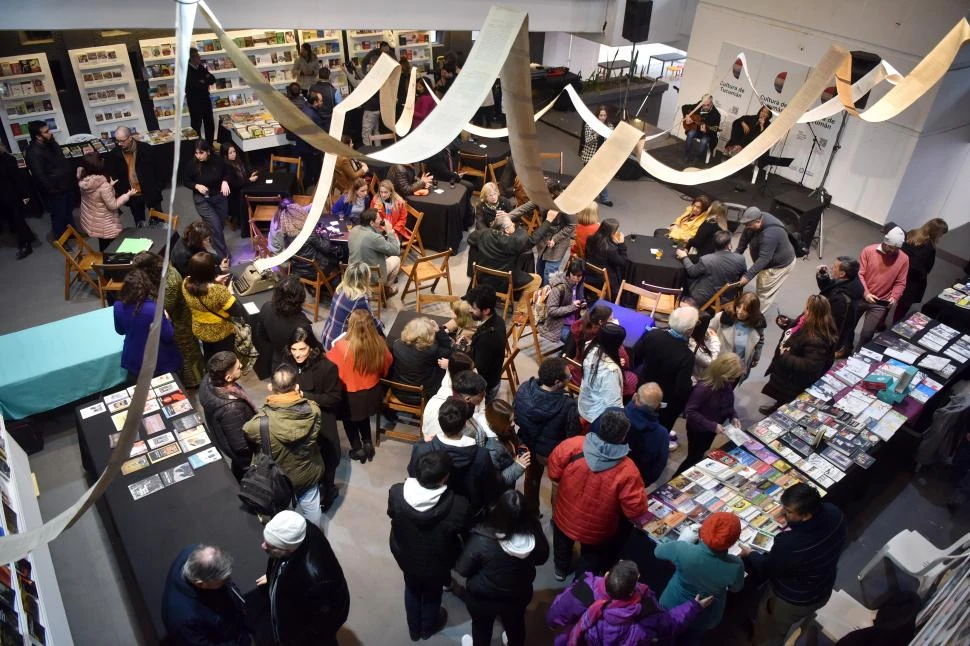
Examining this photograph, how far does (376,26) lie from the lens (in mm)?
5367

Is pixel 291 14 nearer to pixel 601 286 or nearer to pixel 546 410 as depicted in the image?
pixel 601 286

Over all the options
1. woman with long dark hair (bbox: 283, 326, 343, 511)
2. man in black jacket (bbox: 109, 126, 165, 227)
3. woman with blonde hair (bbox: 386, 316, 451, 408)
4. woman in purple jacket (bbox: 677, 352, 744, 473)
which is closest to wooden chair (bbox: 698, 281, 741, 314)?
woman in purple jacket (bbox: 677, 352, 744, 473)

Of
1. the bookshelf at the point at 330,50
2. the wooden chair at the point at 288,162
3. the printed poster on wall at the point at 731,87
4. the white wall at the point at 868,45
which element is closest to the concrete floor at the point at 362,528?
the wooden chair at the point at 288,162

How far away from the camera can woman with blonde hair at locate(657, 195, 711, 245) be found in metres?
6.50

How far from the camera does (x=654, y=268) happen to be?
612 cm

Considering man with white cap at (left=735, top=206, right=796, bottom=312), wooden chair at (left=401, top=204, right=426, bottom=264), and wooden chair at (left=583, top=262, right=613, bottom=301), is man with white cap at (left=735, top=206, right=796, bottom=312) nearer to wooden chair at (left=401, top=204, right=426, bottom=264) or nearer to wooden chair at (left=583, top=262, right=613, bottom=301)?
wooden chair at (left=583, top=262, right=613, bottom=301)

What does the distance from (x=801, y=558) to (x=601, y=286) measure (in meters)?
3.34

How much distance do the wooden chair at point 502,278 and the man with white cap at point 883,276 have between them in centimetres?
299

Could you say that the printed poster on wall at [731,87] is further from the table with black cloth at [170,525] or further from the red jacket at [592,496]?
the table with black cloth at [170,525]

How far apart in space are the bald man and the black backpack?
1893 mm

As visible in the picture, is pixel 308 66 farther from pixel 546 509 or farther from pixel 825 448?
pixel 825 448

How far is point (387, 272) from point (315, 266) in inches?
26.4

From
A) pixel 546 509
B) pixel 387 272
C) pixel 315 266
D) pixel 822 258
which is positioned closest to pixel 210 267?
pixel 315 266

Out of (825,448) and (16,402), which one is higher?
(825,448)
